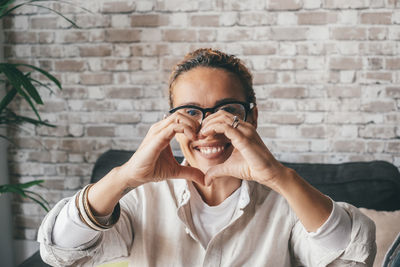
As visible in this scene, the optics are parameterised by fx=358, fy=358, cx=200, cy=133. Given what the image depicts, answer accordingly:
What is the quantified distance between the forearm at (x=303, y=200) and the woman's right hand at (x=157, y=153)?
262 mm

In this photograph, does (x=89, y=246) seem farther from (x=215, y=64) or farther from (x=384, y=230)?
(x=384, y=230)

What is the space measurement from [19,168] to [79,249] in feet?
4.72

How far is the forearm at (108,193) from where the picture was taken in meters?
0.97

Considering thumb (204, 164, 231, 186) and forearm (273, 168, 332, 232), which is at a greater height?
thumb (204, 164, 231, 186)

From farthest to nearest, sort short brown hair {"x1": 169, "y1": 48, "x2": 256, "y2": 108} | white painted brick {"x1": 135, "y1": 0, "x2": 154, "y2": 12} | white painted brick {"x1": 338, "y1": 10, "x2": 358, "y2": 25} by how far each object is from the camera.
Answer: white painted brick {"x1": 135, "y1": 0, "x2": 154, "y2": 12} < white painted brick {"x1": 338, "y1": 10, "x2": 358, "y2": 25} < short brown hair {"x1": 169, "y1": 48, "x2": 256, "y2": 108}

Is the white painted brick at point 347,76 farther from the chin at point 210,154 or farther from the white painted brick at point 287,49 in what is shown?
the chin at point 210,154

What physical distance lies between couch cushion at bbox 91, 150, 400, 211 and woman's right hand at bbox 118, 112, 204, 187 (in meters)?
0.83

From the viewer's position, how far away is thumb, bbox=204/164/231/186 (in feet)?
3.28

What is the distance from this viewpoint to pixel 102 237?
3.45 ft

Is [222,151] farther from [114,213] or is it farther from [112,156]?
[112,156]

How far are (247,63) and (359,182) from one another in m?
0.83

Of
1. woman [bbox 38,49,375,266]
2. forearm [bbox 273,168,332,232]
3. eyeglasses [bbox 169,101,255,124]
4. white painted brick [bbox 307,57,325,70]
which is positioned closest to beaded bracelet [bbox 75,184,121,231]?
woman [bbox 38,49,375,266]

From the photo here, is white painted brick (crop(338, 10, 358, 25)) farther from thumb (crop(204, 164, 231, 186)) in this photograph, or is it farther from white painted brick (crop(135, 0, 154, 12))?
thumb (crop(204, 164, 231, 186))

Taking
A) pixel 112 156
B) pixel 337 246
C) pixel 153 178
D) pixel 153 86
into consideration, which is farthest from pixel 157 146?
pixel 153 86
